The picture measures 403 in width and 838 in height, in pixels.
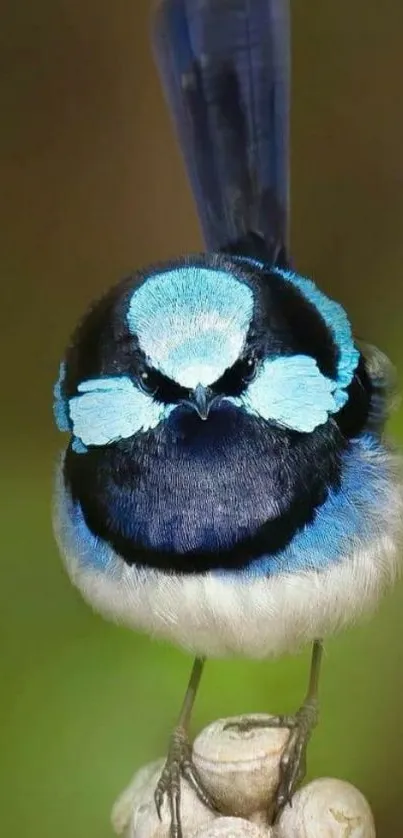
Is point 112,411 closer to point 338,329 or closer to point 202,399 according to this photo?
point 202,399

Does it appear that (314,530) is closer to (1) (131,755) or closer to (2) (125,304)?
(2) (125,304)

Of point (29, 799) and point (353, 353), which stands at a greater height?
point (353, 353)

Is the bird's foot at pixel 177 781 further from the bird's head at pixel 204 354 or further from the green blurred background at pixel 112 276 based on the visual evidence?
the bird's head at pixel 204 354

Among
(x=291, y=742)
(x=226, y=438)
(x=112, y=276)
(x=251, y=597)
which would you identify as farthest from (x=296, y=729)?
(x=112, y=276)

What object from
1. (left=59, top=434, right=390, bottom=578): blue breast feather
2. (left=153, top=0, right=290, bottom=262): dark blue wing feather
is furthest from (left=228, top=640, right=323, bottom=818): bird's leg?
(left=153, top=0, right=290, bottom=262): dark blue wing feather

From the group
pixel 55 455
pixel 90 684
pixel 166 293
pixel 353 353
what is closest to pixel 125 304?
pixel 166 293

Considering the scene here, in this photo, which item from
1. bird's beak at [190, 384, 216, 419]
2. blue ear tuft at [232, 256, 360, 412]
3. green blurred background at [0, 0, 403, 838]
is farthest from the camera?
green blurred background at [0, 0, 403, 838]

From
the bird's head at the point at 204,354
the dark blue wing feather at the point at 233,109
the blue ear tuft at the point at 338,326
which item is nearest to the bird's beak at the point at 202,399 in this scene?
the bird's head at the point at 204,354

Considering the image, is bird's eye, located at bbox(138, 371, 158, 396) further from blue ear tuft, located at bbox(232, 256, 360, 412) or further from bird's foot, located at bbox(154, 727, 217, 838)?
bird's foot, located at bbox(154, 727, 217, 838)
